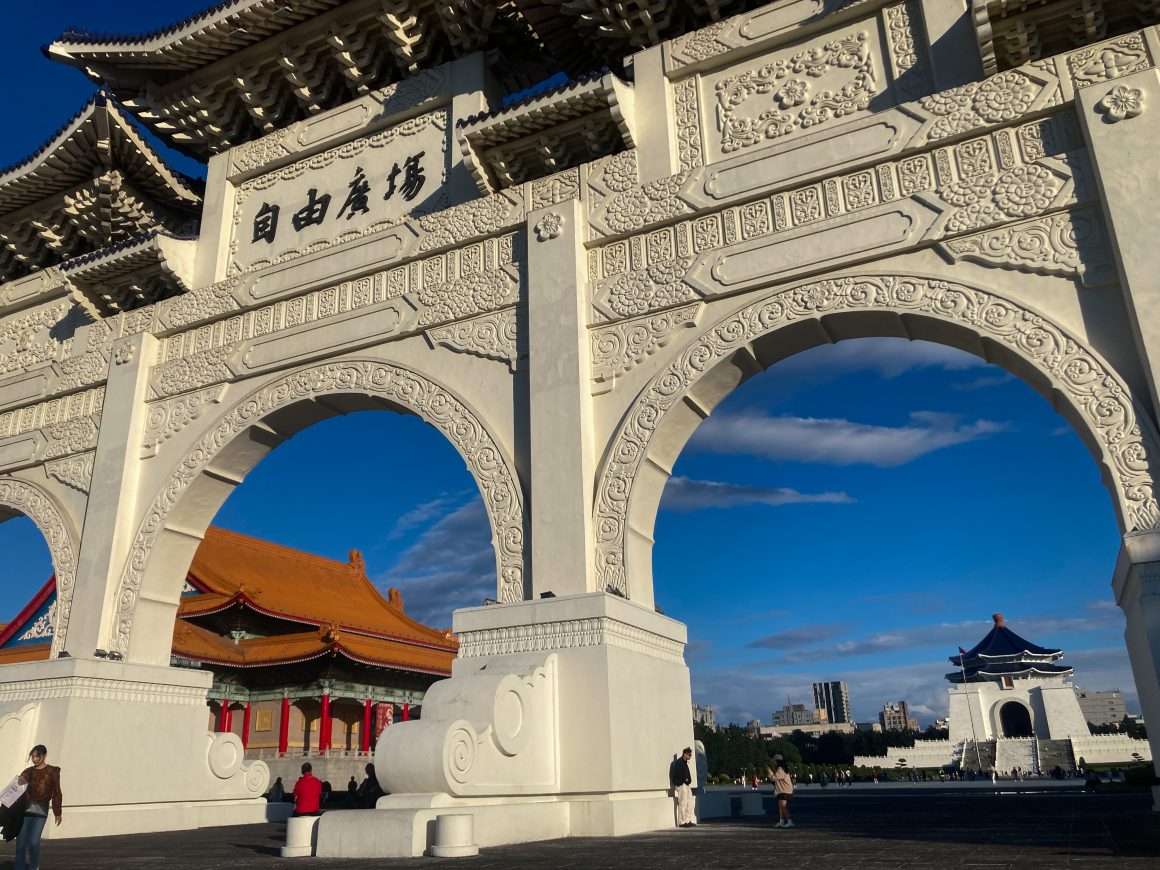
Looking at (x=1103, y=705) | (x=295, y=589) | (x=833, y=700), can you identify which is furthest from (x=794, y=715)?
(x=295, y=589)

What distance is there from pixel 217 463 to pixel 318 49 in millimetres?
4125

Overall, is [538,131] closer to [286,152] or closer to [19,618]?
[286,152]

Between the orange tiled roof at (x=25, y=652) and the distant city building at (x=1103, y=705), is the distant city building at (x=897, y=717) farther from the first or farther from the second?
the orange tiled roof at (x=25, y=652)

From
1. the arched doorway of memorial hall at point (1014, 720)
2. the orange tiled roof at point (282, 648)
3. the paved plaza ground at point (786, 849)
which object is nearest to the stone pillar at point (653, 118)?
the paved plaza ground at point (786, 849)

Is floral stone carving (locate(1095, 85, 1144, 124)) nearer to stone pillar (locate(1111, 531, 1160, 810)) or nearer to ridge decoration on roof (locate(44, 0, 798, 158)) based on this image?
stone pillar (locate(1111, 531, 1160, 810))

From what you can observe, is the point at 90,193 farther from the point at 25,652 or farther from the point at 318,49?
the point at 25,652

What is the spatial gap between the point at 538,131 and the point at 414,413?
257 centimetres

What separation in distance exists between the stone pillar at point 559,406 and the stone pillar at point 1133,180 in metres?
3.48

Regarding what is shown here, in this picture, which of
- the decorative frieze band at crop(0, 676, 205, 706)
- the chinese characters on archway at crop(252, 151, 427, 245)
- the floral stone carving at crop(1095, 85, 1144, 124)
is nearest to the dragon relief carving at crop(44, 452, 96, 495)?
the decorative frieze band at crop(0, 676, 205, 706)

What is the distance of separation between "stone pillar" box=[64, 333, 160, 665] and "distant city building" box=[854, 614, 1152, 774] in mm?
32302

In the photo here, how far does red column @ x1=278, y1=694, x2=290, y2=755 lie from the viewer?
43.9 feet

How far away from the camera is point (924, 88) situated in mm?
6367

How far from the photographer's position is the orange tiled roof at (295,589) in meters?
12.9

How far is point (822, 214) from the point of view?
634 cm
